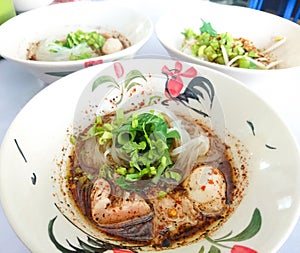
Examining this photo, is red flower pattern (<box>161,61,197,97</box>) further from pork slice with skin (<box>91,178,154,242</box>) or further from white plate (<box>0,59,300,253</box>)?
pork slice with skin (<box>91,178,154,242</box>)

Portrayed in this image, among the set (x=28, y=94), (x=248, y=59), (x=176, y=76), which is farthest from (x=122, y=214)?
(x=248, y=59)

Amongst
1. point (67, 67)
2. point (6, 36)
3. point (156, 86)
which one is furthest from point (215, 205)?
point (6, 36)

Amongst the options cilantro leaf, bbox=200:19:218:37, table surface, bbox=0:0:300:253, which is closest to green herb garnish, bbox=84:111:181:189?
table surface, bbox=0:0:300:253

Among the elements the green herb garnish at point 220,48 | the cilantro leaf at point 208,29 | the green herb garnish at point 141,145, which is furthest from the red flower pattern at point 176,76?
the cilantro leaf at point 208,29

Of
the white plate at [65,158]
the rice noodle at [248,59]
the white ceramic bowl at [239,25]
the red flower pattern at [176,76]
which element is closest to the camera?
the white plate at [65,158]

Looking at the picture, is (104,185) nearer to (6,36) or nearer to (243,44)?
(6,36)

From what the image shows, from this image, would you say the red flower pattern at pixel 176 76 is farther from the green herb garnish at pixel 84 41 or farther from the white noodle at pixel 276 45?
the white noodle at pixel 276 45

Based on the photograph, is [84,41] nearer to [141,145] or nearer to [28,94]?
[28,94]

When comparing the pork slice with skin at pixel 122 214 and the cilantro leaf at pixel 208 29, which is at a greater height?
the cilantro leaf at pixel 208 29
